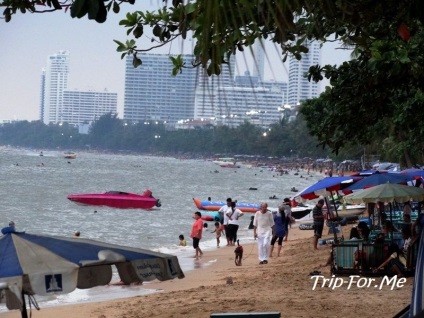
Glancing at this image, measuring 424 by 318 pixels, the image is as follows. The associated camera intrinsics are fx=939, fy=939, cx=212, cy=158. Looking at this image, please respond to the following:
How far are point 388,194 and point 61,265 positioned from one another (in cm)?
979

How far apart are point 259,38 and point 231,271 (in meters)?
17.7

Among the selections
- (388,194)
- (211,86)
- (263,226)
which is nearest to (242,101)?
(211,86)

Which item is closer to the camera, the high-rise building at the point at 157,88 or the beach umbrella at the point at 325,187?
the high-rise building at the point at 157,88

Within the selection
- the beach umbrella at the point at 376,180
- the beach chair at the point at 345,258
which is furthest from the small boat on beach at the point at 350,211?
Answer: the beach chair at the point at 345,258

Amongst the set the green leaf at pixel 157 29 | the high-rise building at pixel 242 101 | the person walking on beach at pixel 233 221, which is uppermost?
the green leaf at pixel 157 29

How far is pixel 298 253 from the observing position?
21.4 m

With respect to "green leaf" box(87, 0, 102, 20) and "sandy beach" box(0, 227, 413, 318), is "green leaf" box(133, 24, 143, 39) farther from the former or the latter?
"sandy beach" box(0, 227, 413, 318)

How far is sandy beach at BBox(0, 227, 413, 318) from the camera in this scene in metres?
10.3

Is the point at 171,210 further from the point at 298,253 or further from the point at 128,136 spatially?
the point at 128,136

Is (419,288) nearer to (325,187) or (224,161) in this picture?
(325,187)

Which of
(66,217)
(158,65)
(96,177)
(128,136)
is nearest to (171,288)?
(158,65)

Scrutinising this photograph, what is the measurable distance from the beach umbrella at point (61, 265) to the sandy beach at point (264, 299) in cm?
373

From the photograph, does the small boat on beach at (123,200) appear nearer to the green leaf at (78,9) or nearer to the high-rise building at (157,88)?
the high-rise building at (157,88)

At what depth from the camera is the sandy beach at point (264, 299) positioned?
1029 centimetres
